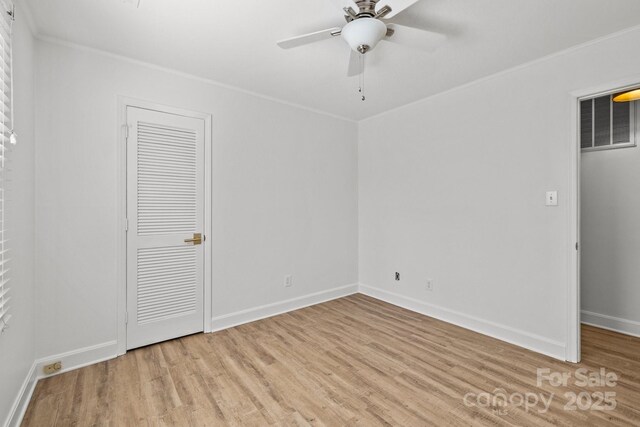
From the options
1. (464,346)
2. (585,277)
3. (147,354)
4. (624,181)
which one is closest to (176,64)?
(147,354)

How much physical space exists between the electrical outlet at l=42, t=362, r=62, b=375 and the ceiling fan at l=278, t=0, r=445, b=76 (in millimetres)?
2803

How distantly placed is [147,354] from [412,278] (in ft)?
9.34

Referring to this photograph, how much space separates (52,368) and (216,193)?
6.05 feet

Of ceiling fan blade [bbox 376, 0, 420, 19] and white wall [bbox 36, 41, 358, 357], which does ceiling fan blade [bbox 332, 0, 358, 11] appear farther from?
white wall [bbox 36, 41, 358, 357]

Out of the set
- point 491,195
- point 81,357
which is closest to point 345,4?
point 491,195

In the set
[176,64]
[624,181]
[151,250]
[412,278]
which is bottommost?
[412,278]

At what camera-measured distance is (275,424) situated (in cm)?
178

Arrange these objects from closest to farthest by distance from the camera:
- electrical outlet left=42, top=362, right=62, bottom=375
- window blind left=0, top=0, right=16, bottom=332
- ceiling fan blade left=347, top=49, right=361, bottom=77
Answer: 1. window blind left=0, top=0, right=16, bottom=332
2. ceiling fan blade left=347, top=49, right=361, bottom=77
3. electrical outlet left=42, top=362, right=62, bottom=375

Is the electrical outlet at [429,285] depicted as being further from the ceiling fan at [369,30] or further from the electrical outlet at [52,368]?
the electrical outlet at [52,368]

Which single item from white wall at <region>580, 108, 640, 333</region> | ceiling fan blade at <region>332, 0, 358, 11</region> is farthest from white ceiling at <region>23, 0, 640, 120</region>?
white wall at <region>580, 108, 640, 333</region>

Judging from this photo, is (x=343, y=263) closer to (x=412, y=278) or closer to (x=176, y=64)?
(x=412, y=278)

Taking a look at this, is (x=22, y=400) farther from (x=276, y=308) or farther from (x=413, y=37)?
(x=413, y=37)

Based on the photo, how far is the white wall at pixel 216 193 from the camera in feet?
7.55

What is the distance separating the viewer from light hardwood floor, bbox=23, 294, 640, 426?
1842 mm
